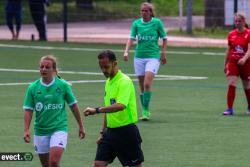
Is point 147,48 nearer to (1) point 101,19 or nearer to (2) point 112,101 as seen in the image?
(2) point 112,101

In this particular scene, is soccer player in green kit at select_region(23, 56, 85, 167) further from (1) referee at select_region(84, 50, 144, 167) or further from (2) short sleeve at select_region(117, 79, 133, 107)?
(2) short sleeve at select_region(117, 79, 133, 107)

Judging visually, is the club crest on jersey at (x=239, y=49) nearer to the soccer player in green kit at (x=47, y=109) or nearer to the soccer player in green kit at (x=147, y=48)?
the soccer player in green kit at (x=147, y=48)

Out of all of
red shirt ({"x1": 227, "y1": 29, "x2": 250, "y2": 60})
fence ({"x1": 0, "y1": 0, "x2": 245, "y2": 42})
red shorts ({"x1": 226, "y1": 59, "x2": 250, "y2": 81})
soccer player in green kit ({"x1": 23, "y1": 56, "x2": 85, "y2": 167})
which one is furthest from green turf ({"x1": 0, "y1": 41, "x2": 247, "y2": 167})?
fence ({"x1": 0, "y1": 0, "x2": 245, "y2": 42})

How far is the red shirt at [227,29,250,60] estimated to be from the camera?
1773 centimetres

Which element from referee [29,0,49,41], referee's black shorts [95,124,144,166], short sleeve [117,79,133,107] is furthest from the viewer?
referee [29,0,49,41]

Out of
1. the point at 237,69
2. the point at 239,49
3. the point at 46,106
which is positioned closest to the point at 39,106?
the point at 46,106

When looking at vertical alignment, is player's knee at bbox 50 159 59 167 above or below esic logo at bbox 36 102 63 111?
below

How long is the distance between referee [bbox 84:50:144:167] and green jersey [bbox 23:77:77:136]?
55 cm

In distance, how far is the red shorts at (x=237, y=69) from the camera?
706 inches

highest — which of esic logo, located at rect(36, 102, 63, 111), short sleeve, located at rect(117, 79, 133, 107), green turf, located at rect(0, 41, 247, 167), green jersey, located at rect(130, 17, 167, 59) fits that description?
green jersey, located at rect(130, 17, 167, 59)

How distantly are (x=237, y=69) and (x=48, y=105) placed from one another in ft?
24.9

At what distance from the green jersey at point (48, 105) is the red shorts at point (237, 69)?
7.31 m

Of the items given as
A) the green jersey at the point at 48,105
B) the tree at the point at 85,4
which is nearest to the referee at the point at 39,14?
the tree at the point at 85,4

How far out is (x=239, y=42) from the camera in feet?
58.3
